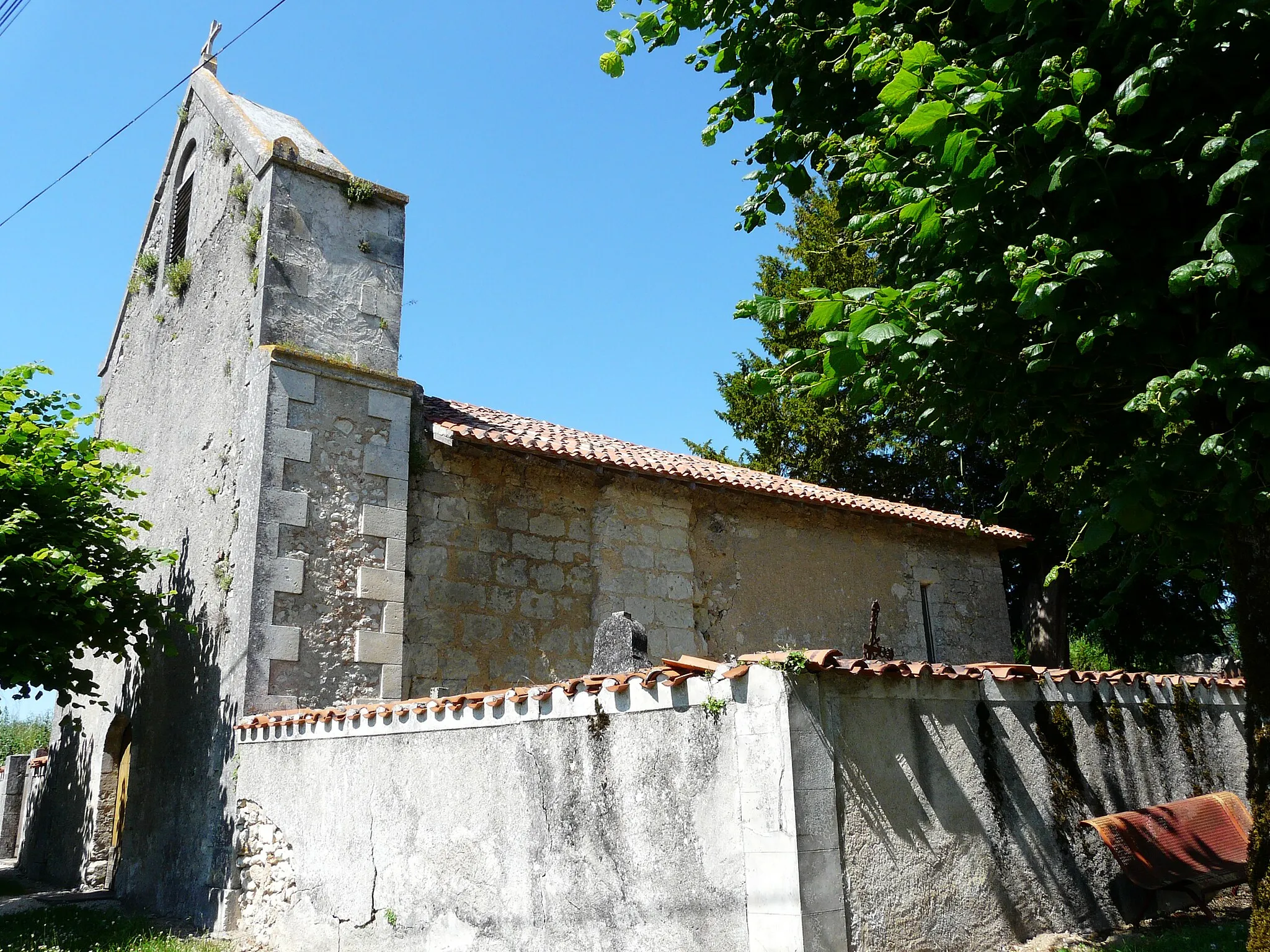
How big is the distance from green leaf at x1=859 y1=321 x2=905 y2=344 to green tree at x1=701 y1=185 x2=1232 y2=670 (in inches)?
507

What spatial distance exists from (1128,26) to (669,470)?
21.8ft

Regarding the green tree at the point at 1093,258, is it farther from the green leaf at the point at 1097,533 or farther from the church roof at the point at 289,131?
the church roof at the point at 289,131

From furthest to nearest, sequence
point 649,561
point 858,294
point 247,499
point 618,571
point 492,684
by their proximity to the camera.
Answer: point 649,561 → point 618,571 → point 492,684 → point 247,499 → point 858,294

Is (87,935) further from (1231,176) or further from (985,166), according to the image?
(1231,176)

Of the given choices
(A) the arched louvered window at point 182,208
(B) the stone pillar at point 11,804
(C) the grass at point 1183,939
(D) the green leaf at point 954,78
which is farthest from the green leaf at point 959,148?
(B) the stone pillar at point 11,804

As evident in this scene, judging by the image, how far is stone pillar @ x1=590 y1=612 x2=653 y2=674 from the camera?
622 centimetres

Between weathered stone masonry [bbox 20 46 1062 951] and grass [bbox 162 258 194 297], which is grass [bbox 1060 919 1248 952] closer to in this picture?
weathered stone masonry [bbox 20 46 1062 951]

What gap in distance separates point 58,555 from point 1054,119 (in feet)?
24.9

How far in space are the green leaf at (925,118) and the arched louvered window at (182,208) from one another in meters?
10.1

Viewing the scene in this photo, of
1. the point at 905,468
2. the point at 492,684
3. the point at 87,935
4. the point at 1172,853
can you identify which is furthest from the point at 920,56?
the point at 905,468

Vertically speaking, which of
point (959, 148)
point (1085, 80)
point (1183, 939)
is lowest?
point (1183, 939)

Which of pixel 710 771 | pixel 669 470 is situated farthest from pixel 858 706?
pixel 669 470

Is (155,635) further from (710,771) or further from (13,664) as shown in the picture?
(710,771)

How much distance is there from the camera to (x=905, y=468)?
1938 centimetres
